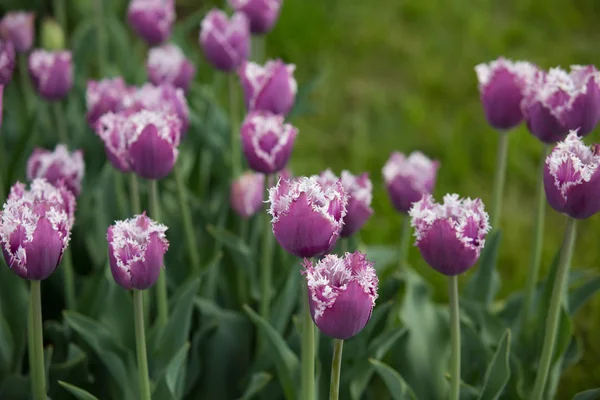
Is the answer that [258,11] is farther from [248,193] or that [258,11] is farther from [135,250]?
[135,250]

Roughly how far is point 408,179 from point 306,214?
15.1 inches

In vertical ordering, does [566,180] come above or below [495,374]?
above

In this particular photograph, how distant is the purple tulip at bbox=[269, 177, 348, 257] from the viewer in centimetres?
74

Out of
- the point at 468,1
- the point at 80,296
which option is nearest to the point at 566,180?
the point at 80,296

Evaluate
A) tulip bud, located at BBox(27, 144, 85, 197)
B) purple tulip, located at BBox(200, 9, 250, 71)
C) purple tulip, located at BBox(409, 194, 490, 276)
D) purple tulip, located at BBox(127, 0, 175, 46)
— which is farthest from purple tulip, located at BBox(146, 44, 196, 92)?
purple tulip, located at BBox(409, 194, 490, 276)

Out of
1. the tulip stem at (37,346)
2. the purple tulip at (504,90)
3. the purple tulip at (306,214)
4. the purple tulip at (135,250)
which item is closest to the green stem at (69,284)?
the tulip stem at (37,346)

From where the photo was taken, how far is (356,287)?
0.71 metres

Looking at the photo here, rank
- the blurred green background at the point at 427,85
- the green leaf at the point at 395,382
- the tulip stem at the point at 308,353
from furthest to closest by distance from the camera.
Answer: the blurred green background at the point at 427,85
the green leaf at the point at 395,382
the tulip stem at the point at 308,353

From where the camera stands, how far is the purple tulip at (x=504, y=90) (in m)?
1.04

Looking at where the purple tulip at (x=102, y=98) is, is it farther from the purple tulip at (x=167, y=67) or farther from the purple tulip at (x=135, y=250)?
the purple tulip at (x=135, y=250)

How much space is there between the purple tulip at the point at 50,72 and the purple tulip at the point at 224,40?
0.22 m

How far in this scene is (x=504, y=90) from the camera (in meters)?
1.04

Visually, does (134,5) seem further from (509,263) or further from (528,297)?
(509,263)

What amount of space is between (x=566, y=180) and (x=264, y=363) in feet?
1.57
